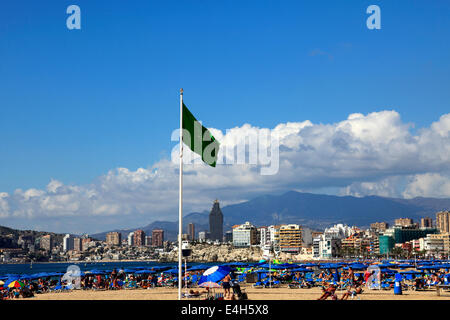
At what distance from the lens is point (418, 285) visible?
41844mm

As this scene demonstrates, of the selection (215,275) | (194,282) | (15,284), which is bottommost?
(194,282)

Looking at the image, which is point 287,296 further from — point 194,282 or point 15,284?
point 15,284

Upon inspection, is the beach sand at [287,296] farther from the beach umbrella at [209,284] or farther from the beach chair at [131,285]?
the beach chair at [131,285]

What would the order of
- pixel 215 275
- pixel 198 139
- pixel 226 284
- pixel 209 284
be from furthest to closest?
pixel 215 275 → pixel 209 284 → pixel 226 284 → pixel 198 139

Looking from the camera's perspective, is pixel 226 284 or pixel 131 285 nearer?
pixel 226 284

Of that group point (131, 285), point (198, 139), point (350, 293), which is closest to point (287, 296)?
point (350, 293)

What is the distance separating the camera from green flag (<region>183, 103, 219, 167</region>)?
22094 millimetres

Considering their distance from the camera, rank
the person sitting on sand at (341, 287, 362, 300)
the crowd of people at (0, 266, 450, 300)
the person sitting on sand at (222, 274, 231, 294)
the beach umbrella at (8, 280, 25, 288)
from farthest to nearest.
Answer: the crowd of people at (0, 266, 450, 300), the beach umbrella at (8, 280, 25, 288), the person sitting on sand at (341, 287, 362, 300), the person sitting on sand at (222, 274, 231, 294)

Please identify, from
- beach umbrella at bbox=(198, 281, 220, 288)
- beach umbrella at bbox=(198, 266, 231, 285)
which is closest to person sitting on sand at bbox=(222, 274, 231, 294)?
beach umbrella at bbox=(198, 266, 231, 285)

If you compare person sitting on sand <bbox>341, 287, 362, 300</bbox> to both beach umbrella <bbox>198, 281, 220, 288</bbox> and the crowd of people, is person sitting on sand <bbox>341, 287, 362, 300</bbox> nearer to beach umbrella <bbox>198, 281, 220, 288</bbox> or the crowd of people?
the crowd of people

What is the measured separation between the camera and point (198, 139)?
2220 centimetres

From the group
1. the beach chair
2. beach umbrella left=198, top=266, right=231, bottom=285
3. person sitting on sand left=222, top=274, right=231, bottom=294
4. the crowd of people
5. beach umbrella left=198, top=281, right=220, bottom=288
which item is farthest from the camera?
the beach chair
